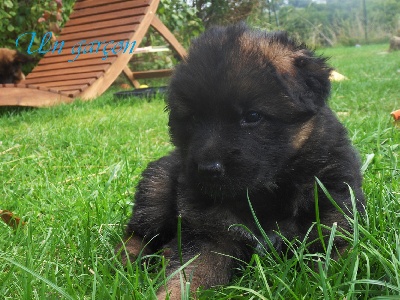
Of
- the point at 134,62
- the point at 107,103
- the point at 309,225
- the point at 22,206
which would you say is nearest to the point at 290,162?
the point at 309,225

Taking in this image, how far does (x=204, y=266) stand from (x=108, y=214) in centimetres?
87

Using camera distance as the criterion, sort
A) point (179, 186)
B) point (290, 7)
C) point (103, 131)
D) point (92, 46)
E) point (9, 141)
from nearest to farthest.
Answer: point (179, 186)
point (9, 141)
point (103, 131)
point (92, 46)
point (290, 7)

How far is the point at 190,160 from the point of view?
76.9 inches

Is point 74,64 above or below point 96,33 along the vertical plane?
below

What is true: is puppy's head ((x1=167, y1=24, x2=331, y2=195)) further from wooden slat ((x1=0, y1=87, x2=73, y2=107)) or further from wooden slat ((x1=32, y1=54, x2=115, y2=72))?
wooden slat ((x1=32, y1=54, x2=115, y2=72))

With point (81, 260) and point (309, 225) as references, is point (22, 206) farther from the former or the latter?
point (309, 225)

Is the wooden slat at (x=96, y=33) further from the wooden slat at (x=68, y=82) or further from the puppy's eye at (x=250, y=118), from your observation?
the puppy's eye at (x=250, y=118)

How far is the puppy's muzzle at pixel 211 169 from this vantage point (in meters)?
1.83

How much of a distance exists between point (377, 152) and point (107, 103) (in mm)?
4741

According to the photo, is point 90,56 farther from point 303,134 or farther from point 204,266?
point 204,266

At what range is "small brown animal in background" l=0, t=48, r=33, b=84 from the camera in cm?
892

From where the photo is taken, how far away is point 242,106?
6.27ft

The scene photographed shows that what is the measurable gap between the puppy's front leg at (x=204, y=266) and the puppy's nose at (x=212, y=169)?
296 millimetres

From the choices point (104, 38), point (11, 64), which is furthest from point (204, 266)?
point (11, 64)
